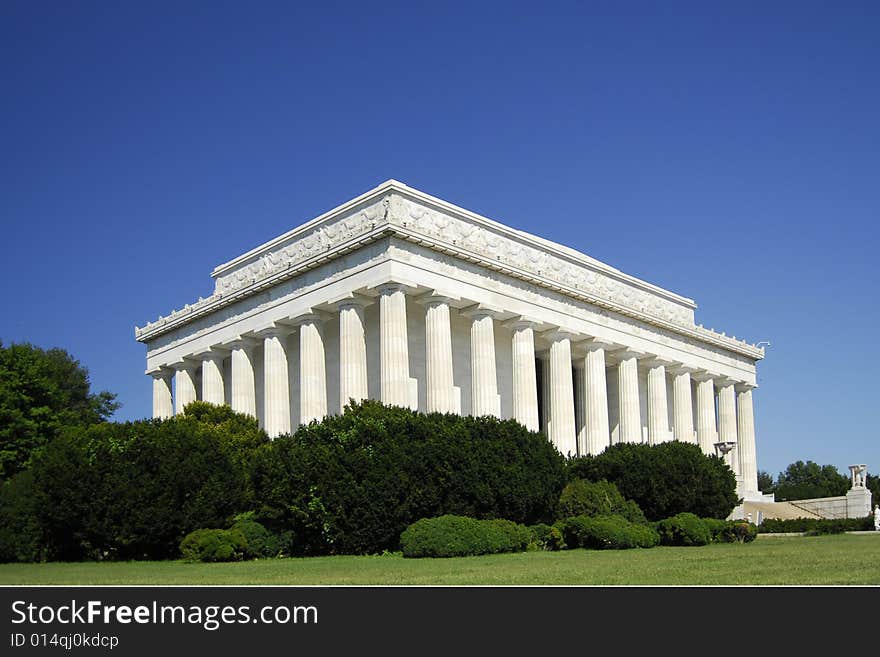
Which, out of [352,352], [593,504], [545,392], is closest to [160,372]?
[352,352]

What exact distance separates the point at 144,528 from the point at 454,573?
1802 cm

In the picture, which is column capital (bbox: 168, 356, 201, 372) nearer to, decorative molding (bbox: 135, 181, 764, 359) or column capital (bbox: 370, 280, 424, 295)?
decorative molding (bbox: 135, 181, 764, 359)

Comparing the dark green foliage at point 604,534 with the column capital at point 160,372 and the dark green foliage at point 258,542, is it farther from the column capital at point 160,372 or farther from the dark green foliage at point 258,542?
the column capital at point 160,372

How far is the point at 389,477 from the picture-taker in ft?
110

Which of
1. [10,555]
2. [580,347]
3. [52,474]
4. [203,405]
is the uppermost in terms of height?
[580,347]

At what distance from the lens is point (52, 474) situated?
35688mm

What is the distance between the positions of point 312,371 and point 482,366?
1009cm

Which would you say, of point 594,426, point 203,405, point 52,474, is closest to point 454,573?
point 52,474

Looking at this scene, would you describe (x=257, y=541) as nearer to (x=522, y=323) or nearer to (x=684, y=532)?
(x=684, y=532)

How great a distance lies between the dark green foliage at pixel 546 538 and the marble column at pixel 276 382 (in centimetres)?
2738

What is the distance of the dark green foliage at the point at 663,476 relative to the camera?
44.8 m
